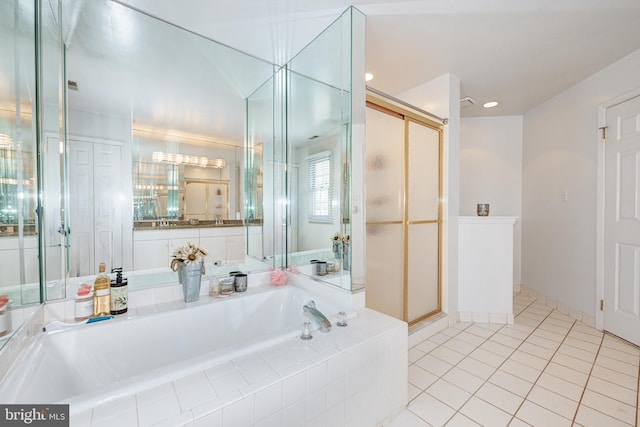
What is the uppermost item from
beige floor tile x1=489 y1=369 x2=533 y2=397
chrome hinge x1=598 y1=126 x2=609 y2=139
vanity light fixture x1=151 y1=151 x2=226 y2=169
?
chrome hinge x1=598 y1=126 x2=609 y2=139

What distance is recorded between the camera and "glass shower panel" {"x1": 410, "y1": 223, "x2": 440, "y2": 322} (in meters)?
2.30

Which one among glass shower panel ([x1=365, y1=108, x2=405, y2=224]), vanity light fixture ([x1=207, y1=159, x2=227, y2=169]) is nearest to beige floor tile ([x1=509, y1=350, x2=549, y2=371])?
glass shower panel ([x1=365, y1=108, x2=405, y2=224])

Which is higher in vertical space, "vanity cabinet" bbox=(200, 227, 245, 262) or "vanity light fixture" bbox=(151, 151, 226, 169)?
"vanity light fixture" bbox=(151, 151, 226, 169)

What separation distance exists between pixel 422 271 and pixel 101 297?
7.78ft

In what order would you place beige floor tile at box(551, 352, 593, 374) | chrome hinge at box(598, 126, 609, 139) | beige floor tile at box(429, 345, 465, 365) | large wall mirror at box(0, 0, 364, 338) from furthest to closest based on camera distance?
chrome hinge at box(598, 126, 609, 139)
beige floor tile at box(429, 345, 465, 365)
beige floor tile at box(551, 352, 593, 374)
large wall mirror at box(0, 0, 364, 338)

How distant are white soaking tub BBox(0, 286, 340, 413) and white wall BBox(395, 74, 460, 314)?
1533 mm

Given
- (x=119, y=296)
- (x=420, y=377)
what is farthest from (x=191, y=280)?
(x=420, y=377)

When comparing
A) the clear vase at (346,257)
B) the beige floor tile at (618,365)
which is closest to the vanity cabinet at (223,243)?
the clear vase at (346,257)

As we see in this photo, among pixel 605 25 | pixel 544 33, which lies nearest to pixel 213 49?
pixel 544 33

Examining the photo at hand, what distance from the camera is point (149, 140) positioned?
6.27 ft

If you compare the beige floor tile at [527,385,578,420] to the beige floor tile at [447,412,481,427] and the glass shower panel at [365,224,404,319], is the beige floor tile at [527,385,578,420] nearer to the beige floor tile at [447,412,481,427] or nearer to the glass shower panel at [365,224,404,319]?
the beige floor tile at [447,412,481,427]

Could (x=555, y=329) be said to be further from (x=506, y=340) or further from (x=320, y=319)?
(x=320, y=319)

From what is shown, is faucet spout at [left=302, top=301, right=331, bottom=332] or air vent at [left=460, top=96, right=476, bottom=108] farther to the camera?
air vent at [left=460, top=96, right=476, bottom=108]

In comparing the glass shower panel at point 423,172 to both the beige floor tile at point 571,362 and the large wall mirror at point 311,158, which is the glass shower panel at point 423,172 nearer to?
the large wall mirror at point 311,158
